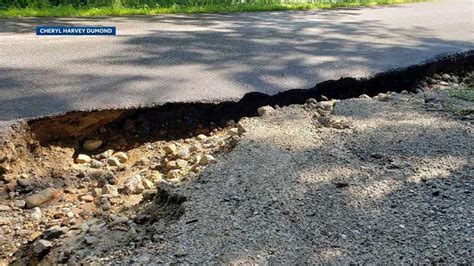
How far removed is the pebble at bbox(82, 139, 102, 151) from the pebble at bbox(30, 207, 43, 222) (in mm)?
759

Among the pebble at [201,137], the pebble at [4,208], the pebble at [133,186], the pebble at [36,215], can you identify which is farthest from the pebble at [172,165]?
the pebble at [4,208]

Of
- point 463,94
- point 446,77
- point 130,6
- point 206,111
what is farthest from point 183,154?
point 130,6

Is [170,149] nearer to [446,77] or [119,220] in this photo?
[119,220]

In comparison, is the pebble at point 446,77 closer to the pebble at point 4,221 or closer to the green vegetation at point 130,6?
the pebble at point 4,221

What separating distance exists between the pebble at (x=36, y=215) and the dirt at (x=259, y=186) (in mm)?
24

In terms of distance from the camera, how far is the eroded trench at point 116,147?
3256 mm

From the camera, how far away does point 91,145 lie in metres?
3.78

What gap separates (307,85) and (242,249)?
2.73m

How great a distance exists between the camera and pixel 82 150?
3752 mm

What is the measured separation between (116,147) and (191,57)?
1.81 metres

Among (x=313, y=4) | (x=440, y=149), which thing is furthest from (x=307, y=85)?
(x=313, y=4)

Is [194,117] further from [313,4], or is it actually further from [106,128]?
[313,4]

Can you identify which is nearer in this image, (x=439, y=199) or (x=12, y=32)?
(x=439, y=199)

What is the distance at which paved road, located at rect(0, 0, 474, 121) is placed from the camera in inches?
165
